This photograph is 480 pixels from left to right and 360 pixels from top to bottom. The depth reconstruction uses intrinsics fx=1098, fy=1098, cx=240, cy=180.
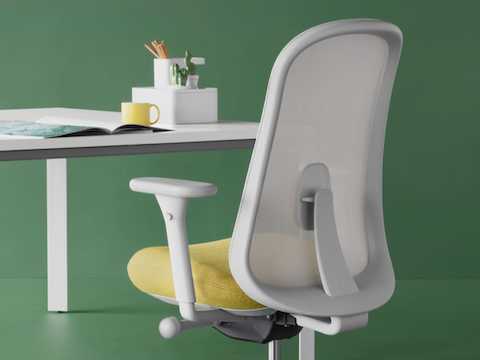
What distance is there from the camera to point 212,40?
504 centimetres

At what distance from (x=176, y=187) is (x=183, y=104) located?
1.14 meters

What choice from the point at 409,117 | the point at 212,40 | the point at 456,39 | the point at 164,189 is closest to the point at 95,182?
the point at 212,40

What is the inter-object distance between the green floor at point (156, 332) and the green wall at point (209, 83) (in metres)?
0.28

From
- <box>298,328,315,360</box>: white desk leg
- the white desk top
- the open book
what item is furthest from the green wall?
the open book

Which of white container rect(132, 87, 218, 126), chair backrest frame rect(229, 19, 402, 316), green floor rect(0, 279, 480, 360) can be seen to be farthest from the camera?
green floor rect(0, 279, 480, 360)

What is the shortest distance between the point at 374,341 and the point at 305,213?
184 cm

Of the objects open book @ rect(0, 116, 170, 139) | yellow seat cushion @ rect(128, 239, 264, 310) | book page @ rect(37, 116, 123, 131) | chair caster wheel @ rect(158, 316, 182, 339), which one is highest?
open book @ rect(0, 116, 170, 139)

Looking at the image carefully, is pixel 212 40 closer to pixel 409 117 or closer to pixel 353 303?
pixel 409 117

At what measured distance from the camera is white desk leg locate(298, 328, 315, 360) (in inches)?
135

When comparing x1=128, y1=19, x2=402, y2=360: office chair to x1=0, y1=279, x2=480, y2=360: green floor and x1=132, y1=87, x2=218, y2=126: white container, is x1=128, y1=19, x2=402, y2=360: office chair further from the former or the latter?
x1=0, y1=279, x2=480, y2=360: green floor

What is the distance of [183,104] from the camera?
11.2ft

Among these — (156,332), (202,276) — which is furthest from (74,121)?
(202,276)

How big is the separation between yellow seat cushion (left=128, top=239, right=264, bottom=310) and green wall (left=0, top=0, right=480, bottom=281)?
239 cm

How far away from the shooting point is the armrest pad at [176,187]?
2.28 metres
